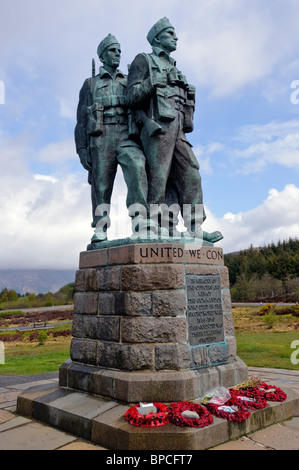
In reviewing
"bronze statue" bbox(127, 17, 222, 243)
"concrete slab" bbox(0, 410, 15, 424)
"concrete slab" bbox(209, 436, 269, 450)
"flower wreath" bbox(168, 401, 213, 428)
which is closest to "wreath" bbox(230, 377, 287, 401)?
"concrete slab" bbox(209, 436, 269, 450)

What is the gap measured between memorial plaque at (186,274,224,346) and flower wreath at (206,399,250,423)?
2.54ft

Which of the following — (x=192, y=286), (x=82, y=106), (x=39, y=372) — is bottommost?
(x=39, y=372)

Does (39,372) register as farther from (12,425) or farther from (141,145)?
(141,145)

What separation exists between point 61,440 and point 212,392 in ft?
5.31

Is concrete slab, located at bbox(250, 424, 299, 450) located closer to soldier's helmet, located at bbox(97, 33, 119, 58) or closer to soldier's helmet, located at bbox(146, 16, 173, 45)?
soldier's helmet, located at bbox(146, 16, 173, 45)

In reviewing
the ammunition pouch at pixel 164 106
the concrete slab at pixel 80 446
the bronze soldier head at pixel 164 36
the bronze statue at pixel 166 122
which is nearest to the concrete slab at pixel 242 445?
the concrete slab at pixel 80 446

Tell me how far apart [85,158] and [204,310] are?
2.85 m

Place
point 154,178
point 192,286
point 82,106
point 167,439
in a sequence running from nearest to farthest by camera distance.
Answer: point 167,439
point 192,286
point 154,178
point 82,106

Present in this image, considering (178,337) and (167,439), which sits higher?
(178,337)

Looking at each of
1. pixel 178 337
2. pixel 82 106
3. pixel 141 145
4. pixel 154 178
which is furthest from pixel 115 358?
pixel 82 106

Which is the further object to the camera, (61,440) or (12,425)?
(12,425)

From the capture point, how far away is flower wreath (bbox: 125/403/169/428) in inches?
141

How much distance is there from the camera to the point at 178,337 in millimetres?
4395

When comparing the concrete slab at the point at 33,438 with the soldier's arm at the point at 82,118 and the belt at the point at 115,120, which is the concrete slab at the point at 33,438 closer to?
the soldier's arm at the point at 82,118
